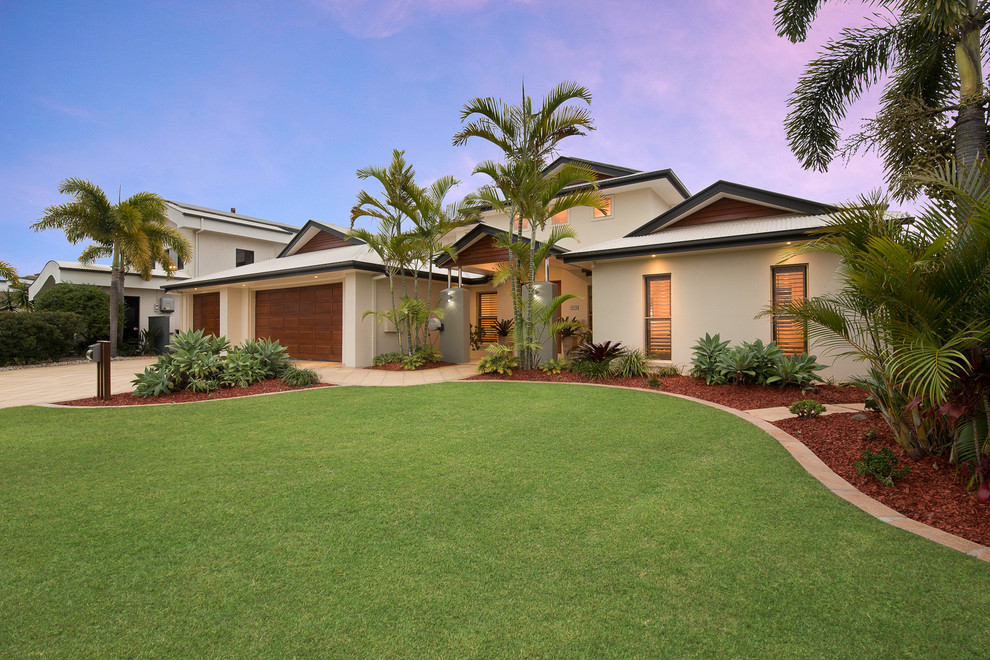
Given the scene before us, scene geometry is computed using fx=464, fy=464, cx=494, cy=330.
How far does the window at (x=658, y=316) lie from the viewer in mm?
10828

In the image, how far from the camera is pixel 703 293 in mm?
10320

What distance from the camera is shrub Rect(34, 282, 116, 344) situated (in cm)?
1722

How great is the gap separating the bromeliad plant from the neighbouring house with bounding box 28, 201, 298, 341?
41.2 feet

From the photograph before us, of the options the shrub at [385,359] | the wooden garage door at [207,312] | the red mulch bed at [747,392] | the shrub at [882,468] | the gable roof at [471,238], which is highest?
the gable roof at [471,238]

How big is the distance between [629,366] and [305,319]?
35.8ft

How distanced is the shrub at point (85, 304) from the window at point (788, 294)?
856 inches

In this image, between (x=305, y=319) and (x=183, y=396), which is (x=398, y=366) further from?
(x=183, y=396)

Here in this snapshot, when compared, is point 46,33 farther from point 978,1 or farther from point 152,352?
point 978,1

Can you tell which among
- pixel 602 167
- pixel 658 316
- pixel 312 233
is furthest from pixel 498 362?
pixel 312 233

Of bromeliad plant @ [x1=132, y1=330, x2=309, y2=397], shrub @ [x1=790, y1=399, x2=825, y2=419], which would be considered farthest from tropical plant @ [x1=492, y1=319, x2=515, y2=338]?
shrub @ [x1=790, y1=399, x2=825, y2=419]

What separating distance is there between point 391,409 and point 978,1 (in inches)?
417

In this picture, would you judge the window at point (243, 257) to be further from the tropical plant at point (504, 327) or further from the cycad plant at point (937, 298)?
the cycad plant at point (937, 298)

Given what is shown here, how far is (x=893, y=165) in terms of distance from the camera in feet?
26.6

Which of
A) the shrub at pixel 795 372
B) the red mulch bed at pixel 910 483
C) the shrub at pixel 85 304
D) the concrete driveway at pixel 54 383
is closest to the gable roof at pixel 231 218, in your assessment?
the shrub at pixel 85 304
